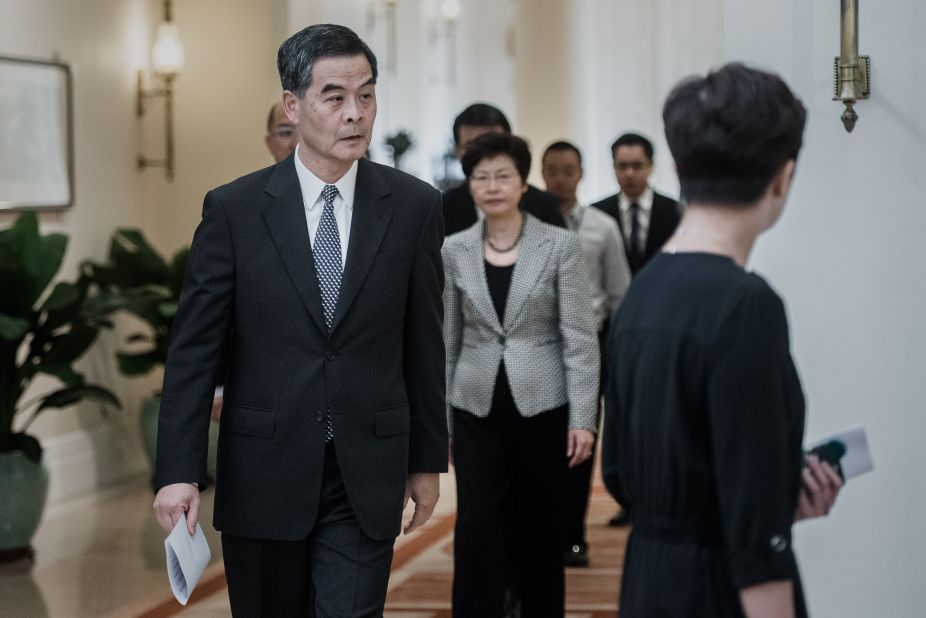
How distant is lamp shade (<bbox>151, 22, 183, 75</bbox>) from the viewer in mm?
8445

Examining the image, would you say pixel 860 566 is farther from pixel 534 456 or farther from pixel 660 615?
pixel 660 615

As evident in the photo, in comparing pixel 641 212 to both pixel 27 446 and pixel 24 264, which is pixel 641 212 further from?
pixel 27 446

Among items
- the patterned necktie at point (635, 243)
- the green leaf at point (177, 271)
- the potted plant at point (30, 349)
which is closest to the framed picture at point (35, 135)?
the green leaf at point (177, 271)

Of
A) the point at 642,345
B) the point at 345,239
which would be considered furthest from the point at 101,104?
the point at 642,345

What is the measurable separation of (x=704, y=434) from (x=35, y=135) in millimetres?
6332

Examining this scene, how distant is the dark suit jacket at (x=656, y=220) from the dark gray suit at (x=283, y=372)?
4062 millimetres

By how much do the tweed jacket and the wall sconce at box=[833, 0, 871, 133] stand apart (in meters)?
1.13

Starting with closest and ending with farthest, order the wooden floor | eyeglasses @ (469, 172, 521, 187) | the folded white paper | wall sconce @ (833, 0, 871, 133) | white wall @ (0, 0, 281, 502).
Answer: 1. the folded white paper
2. wall sconce @ (833, 0, 871, 133)
3. eyeglasses @ (469, 172, 521, 187)
4. the wooden floor
5. white wall @ (0, 0, 281, 502)

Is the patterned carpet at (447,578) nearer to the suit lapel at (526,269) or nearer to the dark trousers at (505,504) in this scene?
the dark trousers at (505,504)

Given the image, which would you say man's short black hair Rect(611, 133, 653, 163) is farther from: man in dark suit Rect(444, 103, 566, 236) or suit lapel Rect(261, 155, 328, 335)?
suit lapel Rect(261, 155, 328, 335)

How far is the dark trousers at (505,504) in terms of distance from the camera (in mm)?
4461

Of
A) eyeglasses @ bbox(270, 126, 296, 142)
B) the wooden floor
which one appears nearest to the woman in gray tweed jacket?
the wooden floor

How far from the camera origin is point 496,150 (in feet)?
15.2

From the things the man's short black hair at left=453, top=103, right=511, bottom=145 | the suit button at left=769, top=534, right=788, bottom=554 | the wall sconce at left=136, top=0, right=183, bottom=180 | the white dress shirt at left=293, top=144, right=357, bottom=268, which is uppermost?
the wall sconce at left=136, top=0, right=183, bottom=180
